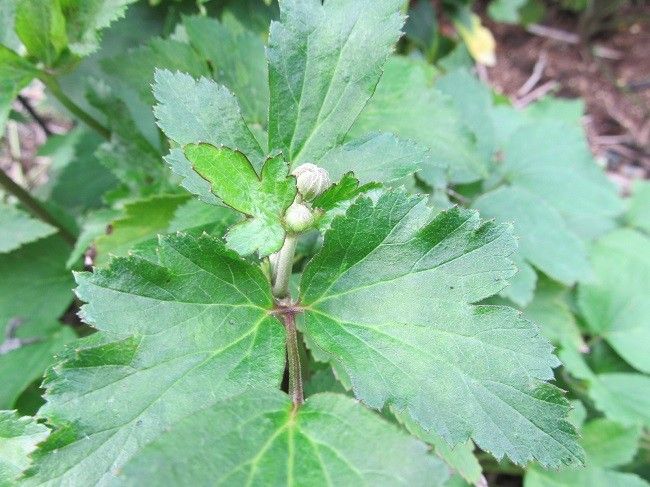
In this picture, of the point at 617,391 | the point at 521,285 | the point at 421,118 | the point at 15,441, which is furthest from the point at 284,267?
the point at 617,391

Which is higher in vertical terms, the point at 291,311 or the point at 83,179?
the point at 83,179

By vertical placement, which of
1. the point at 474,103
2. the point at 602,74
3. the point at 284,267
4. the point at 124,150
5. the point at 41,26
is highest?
the point at 41,26

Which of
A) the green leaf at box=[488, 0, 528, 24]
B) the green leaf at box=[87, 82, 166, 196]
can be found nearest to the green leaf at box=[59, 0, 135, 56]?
the green leaf at box=[87, 82, 166, 196]

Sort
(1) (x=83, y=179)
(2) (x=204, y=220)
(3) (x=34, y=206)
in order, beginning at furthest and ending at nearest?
1. (1) (x=83, y=179)
2. (3) (x=34, y=206)
3. (2) (x=204, y=220)

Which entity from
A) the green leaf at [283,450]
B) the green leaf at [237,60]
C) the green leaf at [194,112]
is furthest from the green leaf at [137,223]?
the green leaf at [283,450]

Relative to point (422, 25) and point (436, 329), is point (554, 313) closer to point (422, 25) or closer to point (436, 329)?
point (436, 329)

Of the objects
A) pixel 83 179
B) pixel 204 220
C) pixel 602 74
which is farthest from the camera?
pixel 602 74
